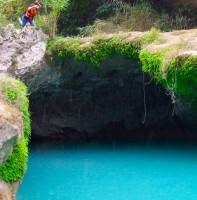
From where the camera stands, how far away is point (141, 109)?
47.9ft

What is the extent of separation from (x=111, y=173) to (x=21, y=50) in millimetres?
4095

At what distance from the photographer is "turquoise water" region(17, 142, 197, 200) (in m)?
8.60

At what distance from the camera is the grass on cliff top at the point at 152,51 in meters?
8.62

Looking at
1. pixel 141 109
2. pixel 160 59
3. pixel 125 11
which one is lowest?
pixel 141 109

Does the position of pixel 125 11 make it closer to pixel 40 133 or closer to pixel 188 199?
pixel 40 133

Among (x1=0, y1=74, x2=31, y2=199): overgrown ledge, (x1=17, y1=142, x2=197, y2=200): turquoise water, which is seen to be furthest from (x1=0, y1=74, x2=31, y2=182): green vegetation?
(x1=17, y1=142, x2=197, y2=200): turquoise water

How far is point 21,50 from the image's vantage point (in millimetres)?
12062

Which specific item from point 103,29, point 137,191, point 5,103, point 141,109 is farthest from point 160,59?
point 141,109

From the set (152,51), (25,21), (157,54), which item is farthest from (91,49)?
→ (157,54)

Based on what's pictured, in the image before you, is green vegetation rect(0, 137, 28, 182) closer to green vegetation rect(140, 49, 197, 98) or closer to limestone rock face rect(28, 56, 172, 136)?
green vegetation rect(140, 49, 197, 98)

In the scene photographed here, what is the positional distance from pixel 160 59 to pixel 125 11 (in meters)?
4.84

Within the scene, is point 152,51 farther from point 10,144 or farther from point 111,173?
point 10,144

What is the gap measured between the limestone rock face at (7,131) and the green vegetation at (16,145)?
22 centimetres

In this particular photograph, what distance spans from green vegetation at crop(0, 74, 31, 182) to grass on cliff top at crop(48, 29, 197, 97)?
2638 mm
